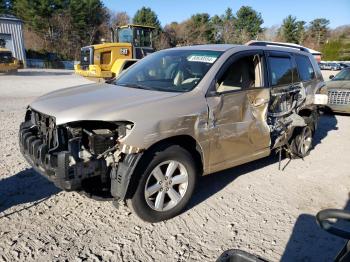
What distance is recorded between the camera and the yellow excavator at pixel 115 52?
14.3 metres

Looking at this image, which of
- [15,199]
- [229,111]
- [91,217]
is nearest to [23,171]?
[15,199]

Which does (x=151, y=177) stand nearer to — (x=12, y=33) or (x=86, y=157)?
(x=86, y=157)

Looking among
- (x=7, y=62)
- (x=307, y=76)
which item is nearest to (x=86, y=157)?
(x=307, y=76)

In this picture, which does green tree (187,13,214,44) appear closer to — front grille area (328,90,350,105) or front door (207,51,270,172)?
front grille area (328,90,350,105)

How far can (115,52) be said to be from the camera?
15297 millimetres

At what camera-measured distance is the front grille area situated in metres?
9.96

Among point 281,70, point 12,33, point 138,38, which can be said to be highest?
point 12,33

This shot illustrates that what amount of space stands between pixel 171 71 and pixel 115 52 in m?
11.6

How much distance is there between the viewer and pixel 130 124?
A: 10.5ft

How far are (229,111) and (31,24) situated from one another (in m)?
50.4

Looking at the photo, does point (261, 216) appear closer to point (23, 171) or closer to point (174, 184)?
point (174, 184)

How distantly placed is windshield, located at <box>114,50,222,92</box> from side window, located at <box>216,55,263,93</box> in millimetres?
263

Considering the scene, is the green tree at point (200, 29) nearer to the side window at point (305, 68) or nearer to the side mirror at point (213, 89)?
the side window at point (305, 68)

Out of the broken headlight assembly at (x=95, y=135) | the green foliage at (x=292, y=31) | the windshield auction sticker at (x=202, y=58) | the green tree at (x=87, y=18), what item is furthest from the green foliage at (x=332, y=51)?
the broken headlight assembly at (x=95, y=135)
